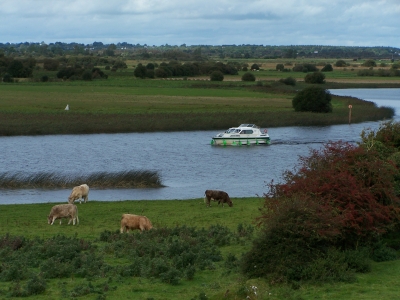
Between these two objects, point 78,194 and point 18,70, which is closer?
point 78,194

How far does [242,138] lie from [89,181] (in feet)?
76.7

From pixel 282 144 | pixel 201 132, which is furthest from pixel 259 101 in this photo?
pixel 282 144

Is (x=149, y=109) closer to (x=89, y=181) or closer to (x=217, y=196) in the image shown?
(x=89, y=181)

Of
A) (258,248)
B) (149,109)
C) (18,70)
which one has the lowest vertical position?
(149,109)

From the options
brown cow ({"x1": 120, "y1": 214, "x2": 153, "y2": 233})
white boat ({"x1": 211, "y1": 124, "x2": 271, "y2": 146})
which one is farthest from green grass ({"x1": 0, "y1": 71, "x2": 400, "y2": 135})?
brown cow ({"x1": 120, "y1": 214, "x2": 153, "y2": 233})

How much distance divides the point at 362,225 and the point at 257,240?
2563mm

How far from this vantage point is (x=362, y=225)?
15602 mm

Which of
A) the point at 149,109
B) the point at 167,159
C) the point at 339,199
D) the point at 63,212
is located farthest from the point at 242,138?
the point at 339,199

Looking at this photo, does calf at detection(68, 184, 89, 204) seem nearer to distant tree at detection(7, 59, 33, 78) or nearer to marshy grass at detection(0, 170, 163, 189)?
marshy grass at detection(0, 170, 163, 189)

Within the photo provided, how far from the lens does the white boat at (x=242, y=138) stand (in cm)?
5872

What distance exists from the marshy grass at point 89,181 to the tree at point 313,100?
4085 cm

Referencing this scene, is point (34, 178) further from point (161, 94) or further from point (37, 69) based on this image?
point (37, 69)

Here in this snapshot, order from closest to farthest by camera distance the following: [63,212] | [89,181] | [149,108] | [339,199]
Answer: [339,199]
[63,212]
[89,181]
[149,108]

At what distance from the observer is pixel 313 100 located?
77188 mm
